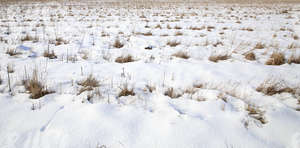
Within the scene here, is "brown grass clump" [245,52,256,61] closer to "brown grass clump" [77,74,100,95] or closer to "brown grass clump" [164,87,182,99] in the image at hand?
"brown grass clump" [164,87,182,99]

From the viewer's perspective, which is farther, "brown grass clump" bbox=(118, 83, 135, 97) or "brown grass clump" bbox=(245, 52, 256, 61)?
"brown grass clump" bbox=(245, 52, 256, 61)

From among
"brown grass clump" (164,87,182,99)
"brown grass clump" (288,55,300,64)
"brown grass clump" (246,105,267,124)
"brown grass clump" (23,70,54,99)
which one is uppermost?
"brown grass clump" (288,55,300,64)

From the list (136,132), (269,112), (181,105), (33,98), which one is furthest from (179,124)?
(33,98)

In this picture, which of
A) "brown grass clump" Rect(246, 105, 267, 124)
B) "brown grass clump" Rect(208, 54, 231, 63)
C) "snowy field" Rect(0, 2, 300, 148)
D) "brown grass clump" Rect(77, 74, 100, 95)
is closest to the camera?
"snowy field" Rect(0, 2, 300, 148)

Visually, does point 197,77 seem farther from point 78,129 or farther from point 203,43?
point 203,43

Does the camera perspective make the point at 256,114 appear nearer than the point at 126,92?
Yes

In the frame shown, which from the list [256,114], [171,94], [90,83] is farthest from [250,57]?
[90,83]

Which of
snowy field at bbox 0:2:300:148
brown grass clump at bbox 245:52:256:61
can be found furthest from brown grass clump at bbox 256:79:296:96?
brown grass clump at bbox 245:52:256:61

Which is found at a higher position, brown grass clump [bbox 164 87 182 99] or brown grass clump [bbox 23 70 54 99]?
brown grass clump [bbox 23 70 54 99]

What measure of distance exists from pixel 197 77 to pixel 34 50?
4.27m

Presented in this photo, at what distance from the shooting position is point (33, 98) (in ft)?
6.02

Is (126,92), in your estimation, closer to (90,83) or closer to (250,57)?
(90,83)

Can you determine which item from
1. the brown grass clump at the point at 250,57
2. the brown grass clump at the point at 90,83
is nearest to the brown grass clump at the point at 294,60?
the brown grass clump at the point at 250,57

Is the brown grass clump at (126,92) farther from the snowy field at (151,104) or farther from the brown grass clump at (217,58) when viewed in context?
the brown grass clump at (217,58)
